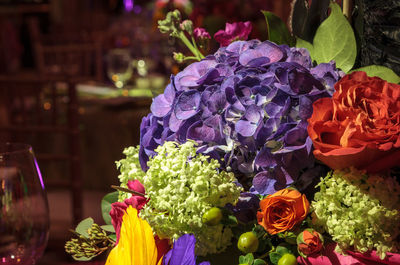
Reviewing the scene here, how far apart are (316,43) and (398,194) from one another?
0.19 m

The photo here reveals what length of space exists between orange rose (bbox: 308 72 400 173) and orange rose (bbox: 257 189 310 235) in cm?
4

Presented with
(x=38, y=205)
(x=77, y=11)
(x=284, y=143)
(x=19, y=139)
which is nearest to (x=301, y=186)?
(x=284, y=143)

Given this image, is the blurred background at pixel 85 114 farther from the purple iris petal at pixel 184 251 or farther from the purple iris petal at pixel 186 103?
the purple iris petal at pixel 184 251

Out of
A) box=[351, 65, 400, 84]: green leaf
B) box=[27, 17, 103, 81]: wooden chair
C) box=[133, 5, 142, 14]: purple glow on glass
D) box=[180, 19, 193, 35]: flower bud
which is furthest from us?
box=[133, 5, 142, 14]: purple glow on glass

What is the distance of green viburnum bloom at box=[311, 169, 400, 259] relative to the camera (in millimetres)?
447

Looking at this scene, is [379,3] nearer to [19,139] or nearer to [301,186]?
[301,186]

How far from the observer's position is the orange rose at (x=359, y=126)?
17.5 inches

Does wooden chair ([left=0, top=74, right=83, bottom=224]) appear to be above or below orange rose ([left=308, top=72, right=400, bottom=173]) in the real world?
below

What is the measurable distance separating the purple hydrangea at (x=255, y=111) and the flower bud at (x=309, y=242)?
2.2 inches

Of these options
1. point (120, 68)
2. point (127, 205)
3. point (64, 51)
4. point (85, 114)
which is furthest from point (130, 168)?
point (64, 51)

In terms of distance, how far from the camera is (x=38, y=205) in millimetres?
778

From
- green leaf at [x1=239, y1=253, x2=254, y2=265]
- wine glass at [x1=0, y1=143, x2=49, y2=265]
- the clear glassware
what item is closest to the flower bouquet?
green leaf at [x1=239, y1=253, x2=254, y2=265]

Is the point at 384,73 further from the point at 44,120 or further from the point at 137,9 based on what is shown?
the point at 137,9

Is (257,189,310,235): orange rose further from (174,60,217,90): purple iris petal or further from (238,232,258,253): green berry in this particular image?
(174,60,217,90): purple iris petal
